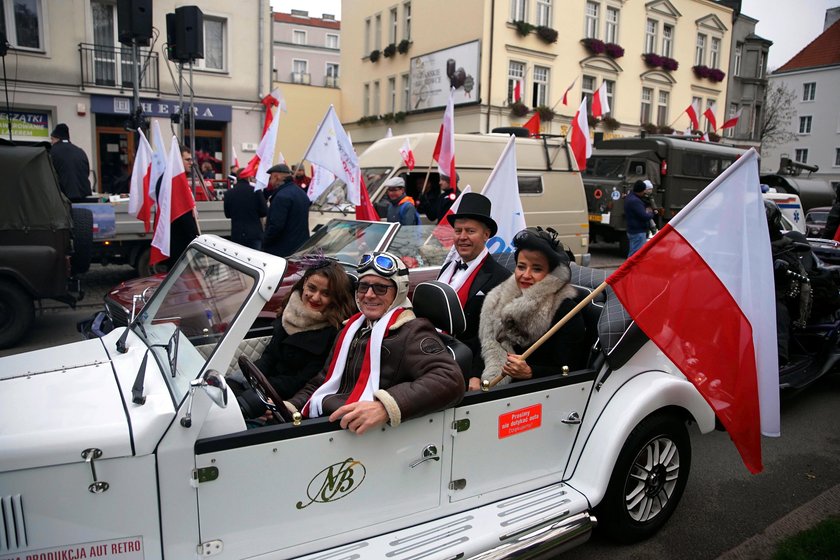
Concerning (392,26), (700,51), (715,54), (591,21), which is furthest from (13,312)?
(715,54)

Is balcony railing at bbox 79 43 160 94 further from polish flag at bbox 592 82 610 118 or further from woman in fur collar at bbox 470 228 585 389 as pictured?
woman in fur collar at bbox 470 228 585 389

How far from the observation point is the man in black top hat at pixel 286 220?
8156 mm

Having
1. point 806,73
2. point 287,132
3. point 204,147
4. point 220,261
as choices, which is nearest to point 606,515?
point 220,261

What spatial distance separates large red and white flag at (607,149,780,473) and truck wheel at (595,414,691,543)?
0.59m

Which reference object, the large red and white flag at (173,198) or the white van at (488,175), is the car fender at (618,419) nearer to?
the large red and white flag at (173,198)

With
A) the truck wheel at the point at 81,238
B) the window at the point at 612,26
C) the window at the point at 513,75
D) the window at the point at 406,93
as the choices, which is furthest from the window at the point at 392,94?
the truck wheel at the point at 81,238

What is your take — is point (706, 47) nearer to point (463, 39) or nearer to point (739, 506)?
point (463, 39)

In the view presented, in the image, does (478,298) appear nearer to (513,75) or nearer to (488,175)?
(488,175)

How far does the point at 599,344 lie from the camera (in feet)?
11.3

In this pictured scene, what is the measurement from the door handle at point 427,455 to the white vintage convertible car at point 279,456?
0.03 ft

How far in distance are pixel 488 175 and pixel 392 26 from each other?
21.7 m

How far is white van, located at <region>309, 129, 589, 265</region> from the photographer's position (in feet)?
36.9

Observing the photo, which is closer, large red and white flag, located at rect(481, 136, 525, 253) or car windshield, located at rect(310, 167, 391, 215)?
large red and white flag, located at rect(481, 136, 525, 253)

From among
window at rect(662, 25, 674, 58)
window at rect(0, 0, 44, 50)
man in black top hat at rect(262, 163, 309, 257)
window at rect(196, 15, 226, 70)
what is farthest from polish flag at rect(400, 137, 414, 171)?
window at rect(662, 25, 674, 58)
